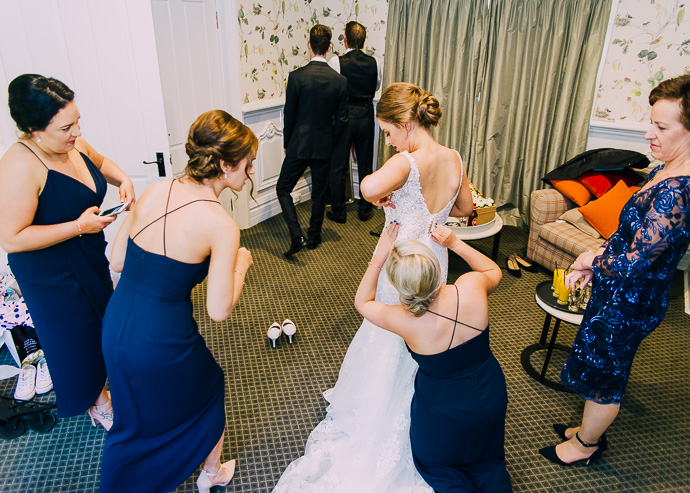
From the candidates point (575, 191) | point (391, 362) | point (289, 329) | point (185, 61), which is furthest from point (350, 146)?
point (391, 362)

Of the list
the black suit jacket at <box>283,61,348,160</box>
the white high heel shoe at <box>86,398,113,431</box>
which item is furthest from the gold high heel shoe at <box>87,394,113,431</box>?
the black suit jacket at <box>283,61,348,160</box>

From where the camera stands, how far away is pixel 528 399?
8.25 ft

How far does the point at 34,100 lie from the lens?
1671 millimetres

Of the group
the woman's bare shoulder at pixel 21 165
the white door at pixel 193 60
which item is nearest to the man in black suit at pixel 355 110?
the white door at pixel 193 60

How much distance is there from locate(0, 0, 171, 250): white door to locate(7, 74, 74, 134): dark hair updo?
1.02 meters

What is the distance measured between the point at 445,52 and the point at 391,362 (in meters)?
3.25

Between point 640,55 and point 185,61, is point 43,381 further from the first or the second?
point 640,55

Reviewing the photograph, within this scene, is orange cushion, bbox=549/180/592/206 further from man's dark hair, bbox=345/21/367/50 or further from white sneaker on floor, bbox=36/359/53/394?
white sneaker on floor, bbox=36/359/53/394

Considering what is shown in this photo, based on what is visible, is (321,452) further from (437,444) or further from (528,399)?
(528,399)

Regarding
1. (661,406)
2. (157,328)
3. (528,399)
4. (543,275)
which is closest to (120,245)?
(157,328)

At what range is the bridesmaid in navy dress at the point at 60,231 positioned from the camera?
170cm

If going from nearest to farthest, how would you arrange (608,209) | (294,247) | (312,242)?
(608,209)
(294,247)
(312,242)

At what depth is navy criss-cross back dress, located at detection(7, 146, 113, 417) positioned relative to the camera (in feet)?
6.04

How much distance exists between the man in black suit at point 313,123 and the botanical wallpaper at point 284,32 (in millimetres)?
576
